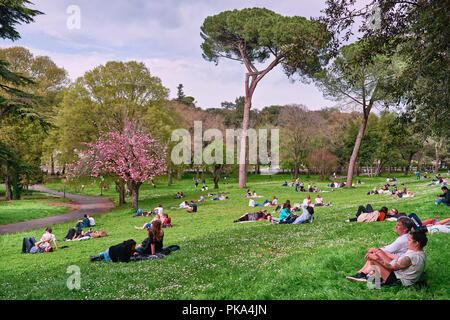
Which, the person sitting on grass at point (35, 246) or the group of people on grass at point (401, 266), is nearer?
the group of people on grass at point (401, 266)

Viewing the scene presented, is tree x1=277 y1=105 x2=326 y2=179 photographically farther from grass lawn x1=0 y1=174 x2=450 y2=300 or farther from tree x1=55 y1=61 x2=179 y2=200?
grass lawn x1=0 y1=174 x2=450 y2=300

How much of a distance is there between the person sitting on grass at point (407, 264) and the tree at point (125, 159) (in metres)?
24.5

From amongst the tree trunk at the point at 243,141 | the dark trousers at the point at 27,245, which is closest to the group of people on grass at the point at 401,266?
the dark trousers at the point at 27,245

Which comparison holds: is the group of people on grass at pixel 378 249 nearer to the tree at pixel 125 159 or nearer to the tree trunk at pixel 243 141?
the tree at pixel 125 159

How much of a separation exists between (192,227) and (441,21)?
1445 cm

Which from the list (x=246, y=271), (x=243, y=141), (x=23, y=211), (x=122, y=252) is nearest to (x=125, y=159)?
(x=23, y=211)

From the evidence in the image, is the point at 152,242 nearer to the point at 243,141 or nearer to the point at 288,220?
the point at 288,220

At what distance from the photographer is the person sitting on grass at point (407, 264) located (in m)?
5.64

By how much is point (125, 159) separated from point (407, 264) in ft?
86.7

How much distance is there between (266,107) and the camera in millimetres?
91125

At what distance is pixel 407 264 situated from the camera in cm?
566

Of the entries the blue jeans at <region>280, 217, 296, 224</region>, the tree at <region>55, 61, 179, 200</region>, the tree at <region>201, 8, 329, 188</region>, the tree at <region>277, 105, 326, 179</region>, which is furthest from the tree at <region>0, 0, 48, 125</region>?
the tree at <region>277, 105, 326, 179</region>

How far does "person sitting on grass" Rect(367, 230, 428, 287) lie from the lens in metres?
5.64
